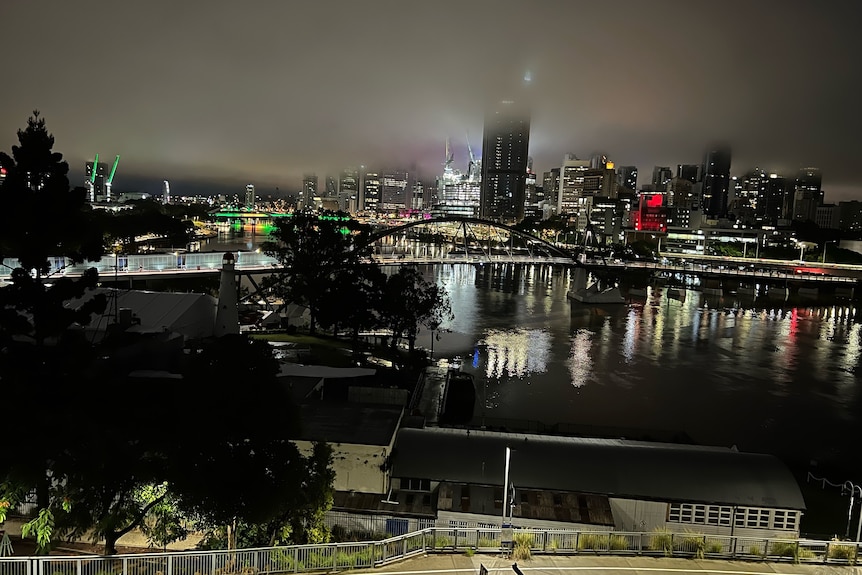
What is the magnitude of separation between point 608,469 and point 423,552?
662 centimetres

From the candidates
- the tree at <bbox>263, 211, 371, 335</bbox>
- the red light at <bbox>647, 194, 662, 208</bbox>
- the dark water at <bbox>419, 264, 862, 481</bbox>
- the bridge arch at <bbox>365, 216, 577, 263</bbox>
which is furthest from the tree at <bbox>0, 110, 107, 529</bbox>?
the red light at <bbox>647, 194, 662, 208</bbox>

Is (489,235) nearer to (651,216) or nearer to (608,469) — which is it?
(651,216)

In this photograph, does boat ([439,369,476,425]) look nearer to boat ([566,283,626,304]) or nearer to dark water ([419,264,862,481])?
dark water ([419,264,862,481])

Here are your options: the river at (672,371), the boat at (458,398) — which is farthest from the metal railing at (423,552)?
the boat at (458,398)

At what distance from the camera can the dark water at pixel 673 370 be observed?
78.0 ft

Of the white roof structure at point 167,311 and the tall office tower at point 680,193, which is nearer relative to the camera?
the white roof structure at point 167,311

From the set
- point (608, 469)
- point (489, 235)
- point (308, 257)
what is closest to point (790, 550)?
point (608, 469)

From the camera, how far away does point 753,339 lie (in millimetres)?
44219

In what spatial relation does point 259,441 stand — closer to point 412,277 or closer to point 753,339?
point 412,277

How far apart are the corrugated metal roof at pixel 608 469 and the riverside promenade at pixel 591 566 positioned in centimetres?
445

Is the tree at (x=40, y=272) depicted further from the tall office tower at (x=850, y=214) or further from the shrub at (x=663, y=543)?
the tall office tower at (x=850, y=214)

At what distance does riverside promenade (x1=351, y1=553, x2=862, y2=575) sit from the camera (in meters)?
7.85

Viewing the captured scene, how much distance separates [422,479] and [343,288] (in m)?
18.6

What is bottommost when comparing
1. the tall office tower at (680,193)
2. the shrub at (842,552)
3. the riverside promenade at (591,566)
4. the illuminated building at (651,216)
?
the riverside promenade at (591,566)
